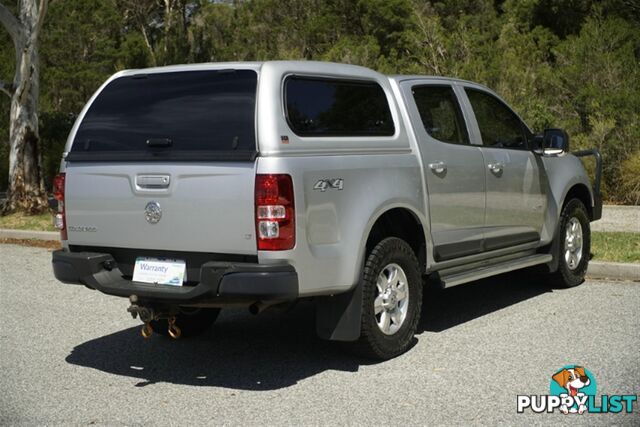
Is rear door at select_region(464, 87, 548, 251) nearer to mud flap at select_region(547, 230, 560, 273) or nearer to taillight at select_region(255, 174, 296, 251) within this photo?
mud flap at select_region(547, 230, 560, 273)

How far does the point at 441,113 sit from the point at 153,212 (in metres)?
2.68

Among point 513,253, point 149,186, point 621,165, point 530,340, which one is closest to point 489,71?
point 621,165

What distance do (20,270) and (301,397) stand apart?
6385mm

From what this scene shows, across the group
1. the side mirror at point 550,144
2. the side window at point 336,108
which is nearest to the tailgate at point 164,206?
the side window at point 336,108

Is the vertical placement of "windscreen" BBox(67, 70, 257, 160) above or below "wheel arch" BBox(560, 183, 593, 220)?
above

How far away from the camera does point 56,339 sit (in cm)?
727

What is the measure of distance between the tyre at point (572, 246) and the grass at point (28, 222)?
836 centimetres

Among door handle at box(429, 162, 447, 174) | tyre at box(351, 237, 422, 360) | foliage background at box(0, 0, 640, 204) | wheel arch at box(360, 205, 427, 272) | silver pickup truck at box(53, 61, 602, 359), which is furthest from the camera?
foliage background at box(0, 0, 640, 204)

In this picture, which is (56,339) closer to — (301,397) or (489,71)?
(301,397)

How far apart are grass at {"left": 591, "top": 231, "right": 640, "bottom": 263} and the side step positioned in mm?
1791

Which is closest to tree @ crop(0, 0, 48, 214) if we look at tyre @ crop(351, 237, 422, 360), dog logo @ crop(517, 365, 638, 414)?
tyre @ crop(351, 237, 422, 360)

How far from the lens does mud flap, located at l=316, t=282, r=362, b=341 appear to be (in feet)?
19.5

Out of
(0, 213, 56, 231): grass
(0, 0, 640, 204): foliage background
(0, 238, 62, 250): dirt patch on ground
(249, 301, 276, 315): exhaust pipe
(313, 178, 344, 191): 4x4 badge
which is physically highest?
(0, 0, 640, 204): foliage background

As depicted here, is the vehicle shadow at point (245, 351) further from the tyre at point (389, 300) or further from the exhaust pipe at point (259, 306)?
the exhaust pipe at point (259, 306)
